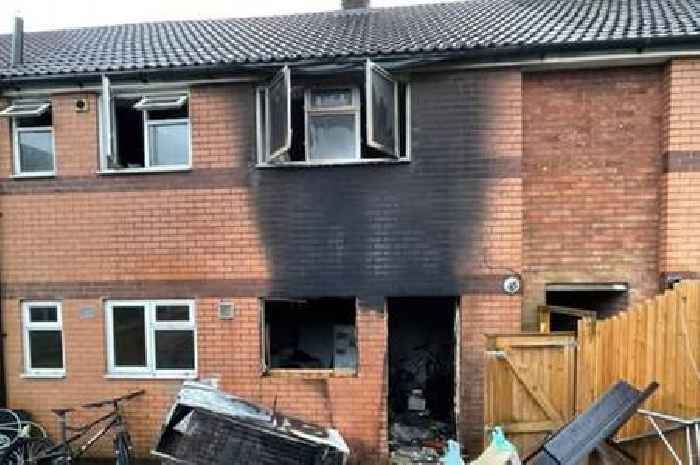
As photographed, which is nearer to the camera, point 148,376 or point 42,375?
point 148,376

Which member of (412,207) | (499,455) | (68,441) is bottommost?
(68,441)

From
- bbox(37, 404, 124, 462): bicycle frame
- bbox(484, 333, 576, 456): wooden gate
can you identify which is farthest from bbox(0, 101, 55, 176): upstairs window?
bbox(484, 333, 576, 456): wooden gate

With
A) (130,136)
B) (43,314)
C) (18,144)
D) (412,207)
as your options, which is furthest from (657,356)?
(18,144)

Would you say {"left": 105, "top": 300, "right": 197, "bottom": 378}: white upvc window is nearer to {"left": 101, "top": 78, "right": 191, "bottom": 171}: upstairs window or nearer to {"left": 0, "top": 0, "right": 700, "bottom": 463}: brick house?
{"left": 0, "top": 0, "right": 700, "bottom": 463}: brick house

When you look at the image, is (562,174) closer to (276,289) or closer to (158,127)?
(276,289)

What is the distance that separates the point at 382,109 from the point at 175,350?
13.5ft

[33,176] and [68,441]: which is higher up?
[33,176]

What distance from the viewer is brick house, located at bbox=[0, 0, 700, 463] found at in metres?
6.02

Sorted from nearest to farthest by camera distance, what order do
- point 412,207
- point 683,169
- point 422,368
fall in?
point 683,169, point 412,207, point 422,368

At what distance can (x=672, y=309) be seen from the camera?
4.55m

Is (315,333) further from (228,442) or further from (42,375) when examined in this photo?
(42,375)

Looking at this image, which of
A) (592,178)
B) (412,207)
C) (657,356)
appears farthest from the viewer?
(592,178)

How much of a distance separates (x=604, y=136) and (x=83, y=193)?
681cm

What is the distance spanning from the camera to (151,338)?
6.50m
